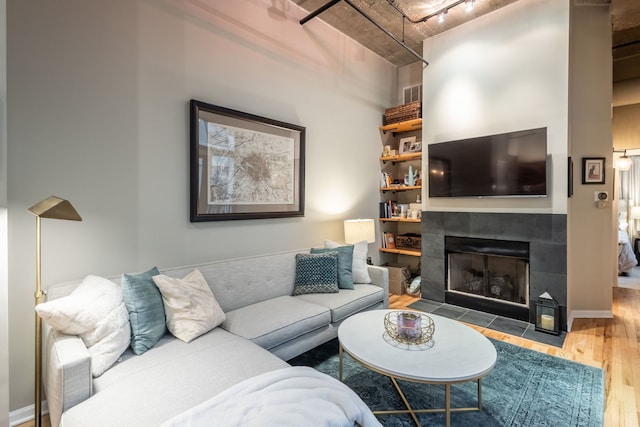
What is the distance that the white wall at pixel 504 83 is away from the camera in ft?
10.1

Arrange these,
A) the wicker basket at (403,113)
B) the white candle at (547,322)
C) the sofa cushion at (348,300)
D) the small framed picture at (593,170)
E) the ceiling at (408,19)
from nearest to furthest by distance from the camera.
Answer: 1. the sofa cushion at (348,300)
2. the white candle at (547,322)
3. the ceiling at (408,19)
4. the small framed picture at (593,170)
5. the wicker basket at (403,113)

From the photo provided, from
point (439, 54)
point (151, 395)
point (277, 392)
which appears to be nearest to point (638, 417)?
point (277, 392)

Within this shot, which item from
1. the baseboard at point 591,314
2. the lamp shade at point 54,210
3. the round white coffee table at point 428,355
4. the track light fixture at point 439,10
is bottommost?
the baseboard at point 591,314

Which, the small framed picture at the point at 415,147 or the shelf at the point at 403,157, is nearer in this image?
the shelf at the point at 403,157

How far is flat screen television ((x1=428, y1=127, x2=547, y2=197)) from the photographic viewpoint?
3135 millimetres

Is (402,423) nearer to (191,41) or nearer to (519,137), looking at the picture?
(519,137)

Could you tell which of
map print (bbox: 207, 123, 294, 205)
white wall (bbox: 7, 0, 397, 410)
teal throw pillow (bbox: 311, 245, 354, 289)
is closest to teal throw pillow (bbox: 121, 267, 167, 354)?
white wall (bbox: 7, 0, 397, 410)

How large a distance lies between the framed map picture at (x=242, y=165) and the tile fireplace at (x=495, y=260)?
1880mm

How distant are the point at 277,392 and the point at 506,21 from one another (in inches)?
165

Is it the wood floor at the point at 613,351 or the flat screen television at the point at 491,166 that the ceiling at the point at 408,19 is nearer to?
the flat screen television at the point at 491,166

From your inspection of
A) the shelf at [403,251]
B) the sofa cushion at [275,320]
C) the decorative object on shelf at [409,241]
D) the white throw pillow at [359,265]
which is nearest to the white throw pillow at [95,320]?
the sofa cushion at [275,320]

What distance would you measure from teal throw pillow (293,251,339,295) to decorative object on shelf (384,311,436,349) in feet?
3.21

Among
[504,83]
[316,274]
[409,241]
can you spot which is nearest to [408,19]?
[504,83]

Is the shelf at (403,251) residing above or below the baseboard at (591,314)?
above
